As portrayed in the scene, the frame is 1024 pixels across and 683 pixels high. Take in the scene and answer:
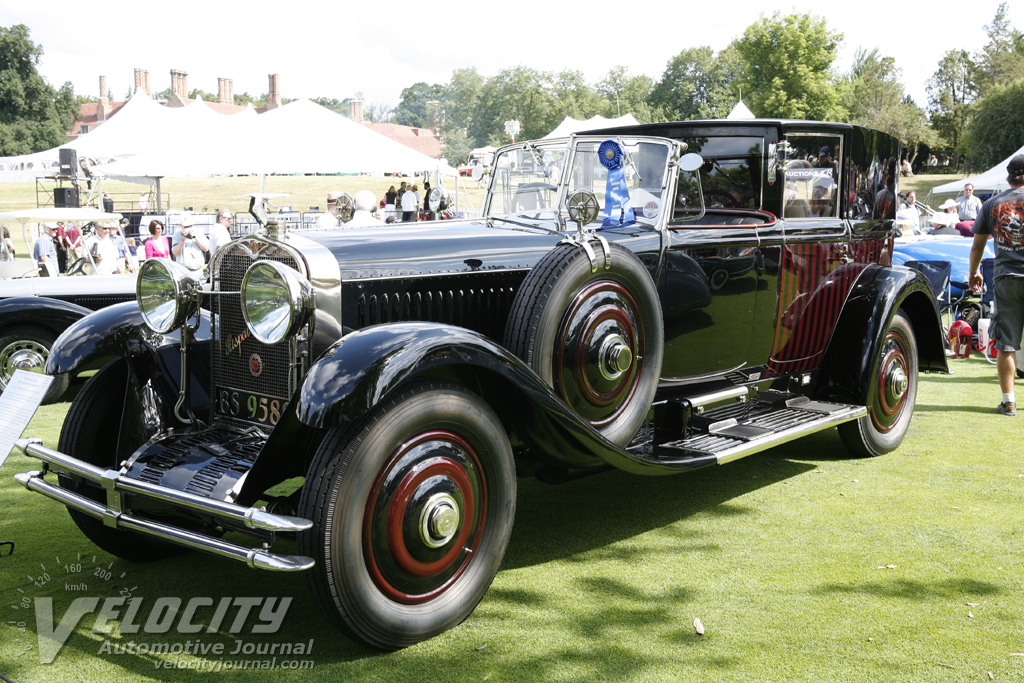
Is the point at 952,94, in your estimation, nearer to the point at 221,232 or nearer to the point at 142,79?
the point at 221,232

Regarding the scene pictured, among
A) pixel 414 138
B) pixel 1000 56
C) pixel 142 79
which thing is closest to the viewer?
pixel 1000 56

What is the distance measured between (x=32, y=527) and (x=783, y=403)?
4302mm

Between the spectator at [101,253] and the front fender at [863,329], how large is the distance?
10.5m

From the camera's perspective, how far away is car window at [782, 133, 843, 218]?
4848 millimetres

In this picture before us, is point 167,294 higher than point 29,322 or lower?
higher

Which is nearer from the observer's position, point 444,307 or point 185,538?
point 185,538

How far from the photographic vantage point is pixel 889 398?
5.50 meters

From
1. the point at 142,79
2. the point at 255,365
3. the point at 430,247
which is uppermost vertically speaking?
the point at 142,79

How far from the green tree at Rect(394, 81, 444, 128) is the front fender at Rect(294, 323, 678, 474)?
16243cm

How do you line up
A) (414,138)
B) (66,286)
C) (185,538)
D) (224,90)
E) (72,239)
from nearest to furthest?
(185,538) → (66,286) → (72,239) → (224,90) → (414,138)

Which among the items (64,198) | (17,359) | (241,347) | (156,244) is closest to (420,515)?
(241,347)

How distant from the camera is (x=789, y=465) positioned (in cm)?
540

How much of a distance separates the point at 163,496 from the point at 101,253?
1085 cm

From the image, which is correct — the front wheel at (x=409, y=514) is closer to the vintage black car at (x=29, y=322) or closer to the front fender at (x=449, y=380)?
the front fender at (x=449, y=380)
